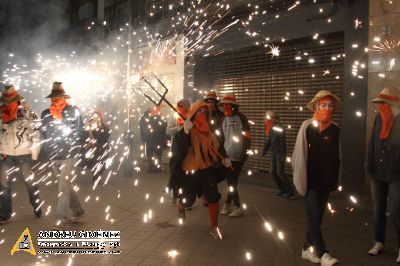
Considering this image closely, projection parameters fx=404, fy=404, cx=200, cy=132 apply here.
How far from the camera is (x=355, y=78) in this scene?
7.68 m

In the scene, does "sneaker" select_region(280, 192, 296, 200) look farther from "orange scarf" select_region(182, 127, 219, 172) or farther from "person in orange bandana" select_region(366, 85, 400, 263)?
"person in orange bandana" select_region(366, 85, 400, 263)

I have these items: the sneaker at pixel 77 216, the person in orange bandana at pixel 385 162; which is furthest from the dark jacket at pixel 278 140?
the sneaker at pixel 77 216

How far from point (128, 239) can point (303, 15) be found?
6.20m

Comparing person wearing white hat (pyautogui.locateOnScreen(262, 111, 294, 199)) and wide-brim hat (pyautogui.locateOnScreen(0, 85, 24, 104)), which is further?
person wearing white hat (pyautogui.locateOnScreen(262, 111, 294, 199))

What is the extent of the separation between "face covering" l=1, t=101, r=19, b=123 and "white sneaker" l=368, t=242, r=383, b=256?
18.3ft

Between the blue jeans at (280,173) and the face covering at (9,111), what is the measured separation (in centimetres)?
494

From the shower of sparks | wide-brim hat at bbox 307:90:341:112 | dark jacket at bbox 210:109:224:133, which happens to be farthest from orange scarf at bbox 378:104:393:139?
the shower of sparks

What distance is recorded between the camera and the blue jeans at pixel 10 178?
629cm

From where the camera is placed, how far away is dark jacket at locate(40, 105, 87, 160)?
6.05 metres

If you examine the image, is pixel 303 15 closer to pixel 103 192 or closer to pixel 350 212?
pixel 350 212

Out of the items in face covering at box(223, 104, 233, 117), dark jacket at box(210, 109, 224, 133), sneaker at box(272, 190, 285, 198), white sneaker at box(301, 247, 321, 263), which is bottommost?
sneaker at box(272, 190, 285, 198)

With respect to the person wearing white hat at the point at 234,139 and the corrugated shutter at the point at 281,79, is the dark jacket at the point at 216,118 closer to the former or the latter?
the person wearing white hat at the point at 234,139

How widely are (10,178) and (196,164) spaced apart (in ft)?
10.1

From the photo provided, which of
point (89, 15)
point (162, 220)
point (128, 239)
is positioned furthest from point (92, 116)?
point (89, 15)
